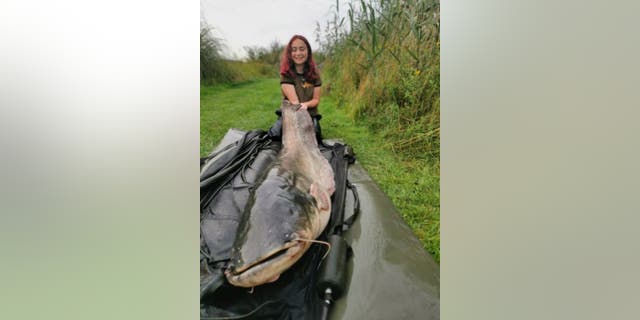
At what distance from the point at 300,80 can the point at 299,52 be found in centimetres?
13

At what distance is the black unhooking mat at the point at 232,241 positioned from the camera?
167 centimetres

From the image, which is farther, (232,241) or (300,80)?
(300,80)

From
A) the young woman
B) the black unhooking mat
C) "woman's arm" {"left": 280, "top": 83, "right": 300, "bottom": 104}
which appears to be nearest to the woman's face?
the young woman

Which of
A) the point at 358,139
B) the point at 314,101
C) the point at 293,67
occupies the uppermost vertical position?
the point at 293,67

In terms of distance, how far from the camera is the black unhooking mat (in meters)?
1.67

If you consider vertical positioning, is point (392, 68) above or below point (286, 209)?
above

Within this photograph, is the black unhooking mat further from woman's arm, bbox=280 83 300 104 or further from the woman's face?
the woman's face

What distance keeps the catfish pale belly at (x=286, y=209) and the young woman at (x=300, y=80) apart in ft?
0.11

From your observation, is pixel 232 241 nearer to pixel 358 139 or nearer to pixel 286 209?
pixel 286 209

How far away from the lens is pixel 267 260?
1669 millimetres

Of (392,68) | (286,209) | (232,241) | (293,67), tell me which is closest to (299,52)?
(293,67)

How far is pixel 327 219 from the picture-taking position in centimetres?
182
